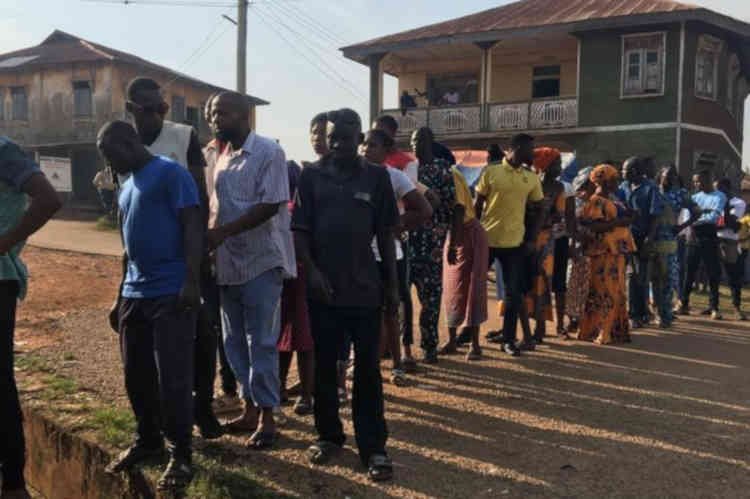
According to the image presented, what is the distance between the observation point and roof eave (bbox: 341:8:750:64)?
1733 cm

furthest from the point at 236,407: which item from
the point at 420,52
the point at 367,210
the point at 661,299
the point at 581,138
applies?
the point at 420,52

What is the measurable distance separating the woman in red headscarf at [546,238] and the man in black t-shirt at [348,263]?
3.30m

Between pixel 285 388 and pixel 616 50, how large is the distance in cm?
1690

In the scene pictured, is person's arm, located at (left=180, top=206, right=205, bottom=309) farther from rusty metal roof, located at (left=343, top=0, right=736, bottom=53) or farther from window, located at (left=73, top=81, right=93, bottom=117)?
window, located at (left=73, top=81, right=93, bottom=117)

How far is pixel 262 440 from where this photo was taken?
3.56m

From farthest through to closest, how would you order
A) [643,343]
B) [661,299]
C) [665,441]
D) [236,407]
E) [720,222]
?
[720,222], [661,299], [643,343], [236,407], [665,441]

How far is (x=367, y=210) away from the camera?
3.30 m

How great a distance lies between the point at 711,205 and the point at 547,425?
540 cm

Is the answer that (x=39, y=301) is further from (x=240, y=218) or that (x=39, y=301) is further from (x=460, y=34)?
(x=460, y=34)

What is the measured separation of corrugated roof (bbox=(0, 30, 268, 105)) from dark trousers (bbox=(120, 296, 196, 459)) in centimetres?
2576

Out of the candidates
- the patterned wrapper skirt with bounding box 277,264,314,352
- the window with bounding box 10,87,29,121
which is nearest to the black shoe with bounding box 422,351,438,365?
the patterned wrapper skirt with bounding box 277,264,314,352

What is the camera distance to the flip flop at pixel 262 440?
355 cm

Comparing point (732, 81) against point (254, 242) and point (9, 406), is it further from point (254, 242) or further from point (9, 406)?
point (9, 406)

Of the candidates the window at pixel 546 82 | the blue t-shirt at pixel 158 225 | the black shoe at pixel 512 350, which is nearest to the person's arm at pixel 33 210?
the blue t-shirt at pixel 158 225
